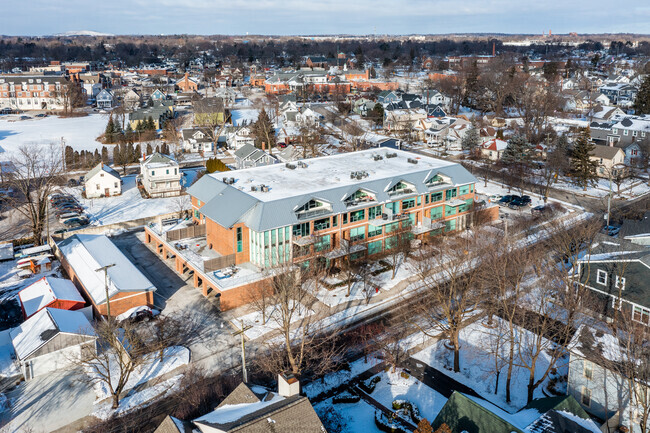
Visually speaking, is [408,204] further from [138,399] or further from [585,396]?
[138,399]

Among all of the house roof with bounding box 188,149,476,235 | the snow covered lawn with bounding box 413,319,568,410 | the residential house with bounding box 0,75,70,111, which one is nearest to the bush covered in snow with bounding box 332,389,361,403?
the snow covered lawn with bounding box 413,319,568,410

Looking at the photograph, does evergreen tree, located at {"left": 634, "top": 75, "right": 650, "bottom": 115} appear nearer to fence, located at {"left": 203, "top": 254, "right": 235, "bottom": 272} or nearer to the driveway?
fence, located at {"left": 203, "top": 254, "right": 235, "bottom": 272}

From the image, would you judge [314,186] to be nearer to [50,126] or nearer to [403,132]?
[403,132]

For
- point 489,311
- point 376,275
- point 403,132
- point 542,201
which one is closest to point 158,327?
point 376,275

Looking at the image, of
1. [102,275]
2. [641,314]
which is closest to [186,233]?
[102,275]

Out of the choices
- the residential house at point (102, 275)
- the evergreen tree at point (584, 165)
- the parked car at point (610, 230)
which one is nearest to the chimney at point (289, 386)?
the residential house at point (102, 275)

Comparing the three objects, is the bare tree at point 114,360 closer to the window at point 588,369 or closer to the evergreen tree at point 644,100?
the window at point 588,369
